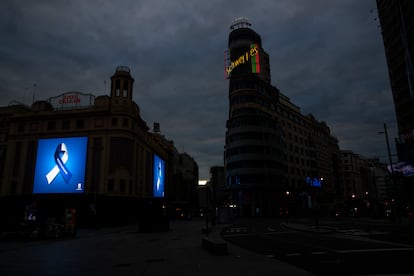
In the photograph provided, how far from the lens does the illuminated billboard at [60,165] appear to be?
5078 centimetres

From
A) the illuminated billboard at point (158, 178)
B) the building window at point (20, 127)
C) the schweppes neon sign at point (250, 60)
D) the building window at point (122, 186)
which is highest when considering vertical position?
the schweppes neon sign at point (250, 60)

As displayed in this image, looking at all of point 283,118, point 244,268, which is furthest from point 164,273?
point 283,118

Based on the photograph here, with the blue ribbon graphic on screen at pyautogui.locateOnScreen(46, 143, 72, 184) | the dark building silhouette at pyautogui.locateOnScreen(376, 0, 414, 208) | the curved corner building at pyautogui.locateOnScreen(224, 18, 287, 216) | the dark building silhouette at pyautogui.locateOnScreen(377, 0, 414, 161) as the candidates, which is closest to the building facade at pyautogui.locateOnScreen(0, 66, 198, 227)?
the blue ribbon graphic on screen at pyautogui.locateOnScreen(46, 143, 72, 184)

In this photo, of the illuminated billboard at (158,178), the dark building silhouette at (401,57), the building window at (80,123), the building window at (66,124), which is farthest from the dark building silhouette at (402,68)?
the building window at (66,124)

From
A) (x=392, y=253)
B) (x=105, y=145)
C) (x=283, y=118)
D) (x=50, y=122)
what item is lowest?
(x=392, y=253)

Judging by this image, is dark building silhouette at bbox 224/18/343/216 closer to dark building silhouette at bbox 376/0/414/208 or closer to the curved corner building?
the curved corner building

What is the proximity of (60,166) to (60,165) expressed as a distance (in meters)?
0.19

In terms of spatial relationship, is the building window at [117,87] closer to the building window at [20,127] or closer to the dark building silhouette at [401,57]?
the building window at [20,127]

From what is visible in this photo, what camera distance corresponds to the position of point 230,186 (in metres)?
84.4

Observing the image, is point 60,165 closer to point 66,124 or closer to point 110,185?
point 66,124

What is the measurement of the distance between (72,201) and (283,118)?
73.5m

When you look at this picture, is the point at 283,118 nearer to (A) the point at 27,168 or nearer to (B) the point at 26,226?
(A) the point at 27,168

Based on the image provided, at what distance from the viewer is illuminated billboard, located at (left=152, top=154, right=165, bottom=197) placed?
7025cm

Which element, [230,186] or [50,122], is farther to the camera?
[230,186]
